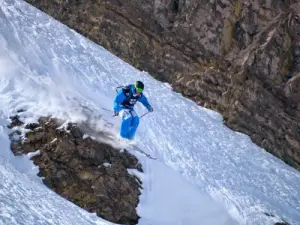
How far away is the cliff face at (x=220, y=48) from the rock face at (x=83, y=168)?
1545 centimetres

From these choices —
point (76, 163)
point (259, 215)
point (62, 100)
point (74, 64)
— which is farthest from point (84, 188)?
point (74, 64)

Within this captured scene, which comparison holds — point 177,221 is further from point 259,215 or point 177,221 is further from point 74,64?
point 74,64

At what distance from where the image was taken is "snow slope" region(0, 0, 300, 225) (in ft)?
35.5

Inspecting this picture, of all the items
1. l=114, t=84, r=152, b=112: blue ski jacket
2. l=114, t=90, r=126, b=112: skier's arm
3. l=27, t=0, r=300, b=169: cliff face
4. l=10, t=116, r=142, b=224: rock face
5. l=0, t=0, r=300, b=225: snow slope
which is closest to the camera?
l=0, t=0, r=300, b=225: snow slope

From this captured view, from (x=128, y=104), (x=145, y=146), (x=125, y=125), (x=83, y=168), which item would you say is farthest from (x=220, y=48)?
(x=83, y=168)

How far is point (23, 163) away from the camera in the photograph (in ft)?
38.8

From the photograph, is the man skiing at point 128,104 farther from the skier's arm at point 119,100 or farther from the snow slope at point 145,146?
the snow slope at point 145,146

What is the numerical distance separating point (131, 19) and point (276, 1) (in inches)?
432

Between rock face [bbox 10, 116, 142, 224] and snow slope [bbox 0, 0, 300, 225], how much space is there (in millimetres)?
374

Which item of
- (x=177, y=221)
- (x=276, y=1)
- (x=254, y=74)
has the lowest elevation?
(x=177, y=221)

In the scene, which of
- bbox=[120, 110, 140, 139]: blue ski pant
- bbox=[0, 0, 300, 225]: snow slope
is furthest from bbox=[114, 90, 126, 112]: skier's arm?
bbox=[0, 0, 300, 225]: snow slope

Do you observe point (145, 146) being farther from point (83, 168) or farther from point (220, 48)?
point (220, 48)

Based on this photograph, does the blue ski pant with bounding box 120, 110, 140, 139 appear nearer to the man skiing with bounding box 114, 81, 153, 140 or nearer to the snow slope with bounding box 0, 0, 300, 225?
the man skiing with bounding box 114, 81, 153, 140

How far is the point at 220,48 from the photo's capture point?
3206cm
